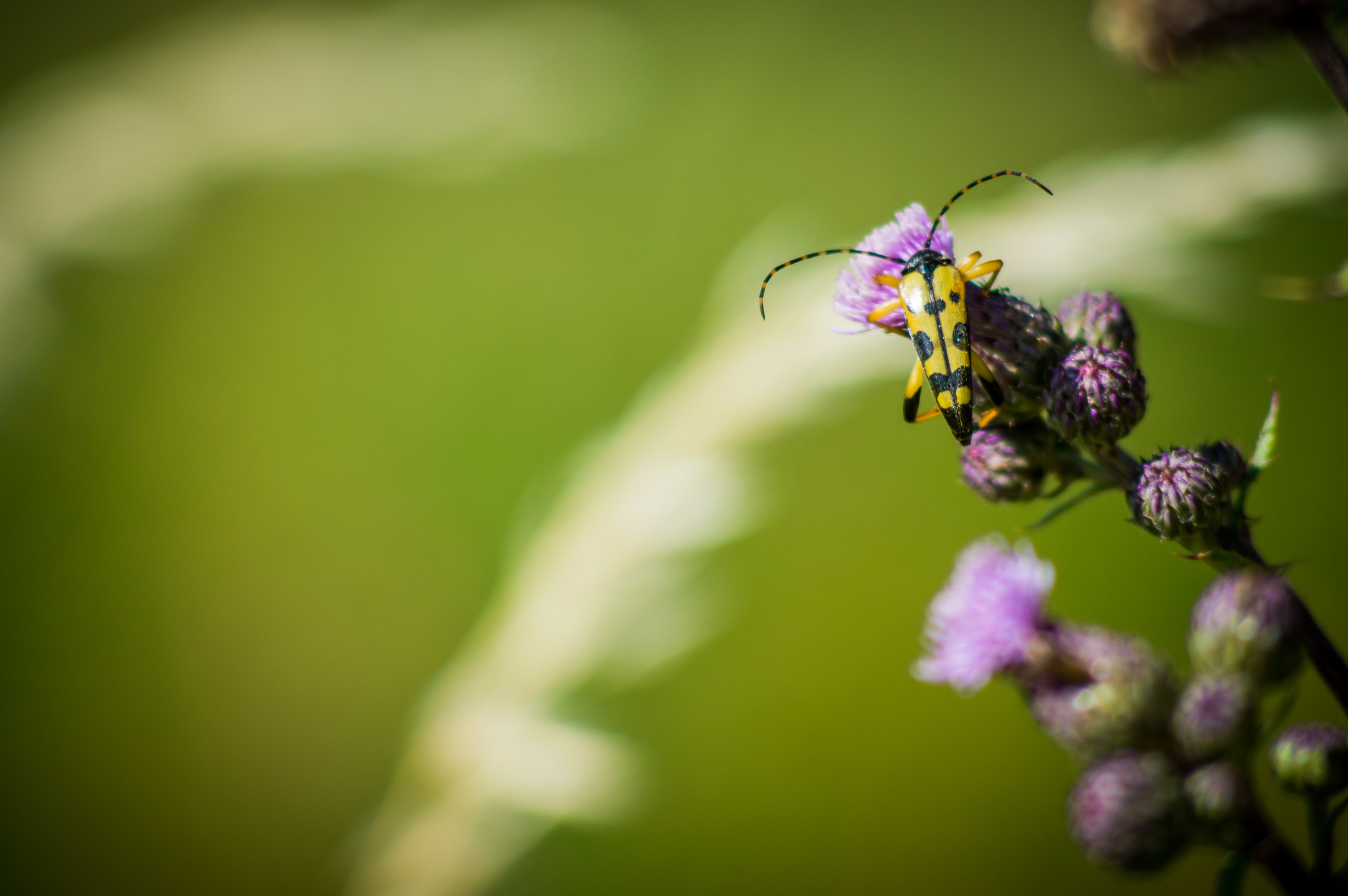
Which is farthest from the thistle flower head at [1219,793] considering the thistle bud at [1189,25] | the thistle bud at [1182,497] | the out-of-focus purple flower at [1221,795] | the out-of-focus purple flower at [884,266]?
the thistle bud at [1189,25]

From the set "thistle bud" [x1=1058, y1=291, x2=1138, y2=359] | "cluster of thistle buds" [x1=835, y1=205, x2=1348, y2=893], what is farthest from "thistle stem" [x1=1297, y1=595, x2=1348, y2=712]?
"thistle bud" [x1=1058, y1=291, x2=1138, y2=359]

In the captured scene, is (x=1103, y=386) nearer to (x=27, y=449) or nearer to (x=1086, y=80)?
(x=1086, y=80)

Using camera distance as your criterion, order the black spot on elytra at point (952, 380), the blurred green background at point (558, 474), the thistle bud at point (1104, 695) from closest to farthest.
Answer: the black spot on elytra at point (952, 380) → the thistle bud at point (1104, 695) → the blurred green background at point (558, 474)

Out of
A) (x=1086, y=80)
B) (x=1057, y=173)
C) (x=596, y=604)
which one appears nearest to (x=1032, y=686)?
(x=596, y=604)

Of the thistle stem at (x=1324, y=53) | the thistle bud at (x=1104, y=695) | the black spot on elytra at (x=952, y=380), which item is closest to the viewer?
the thistle stem at (x=1324, y=53)

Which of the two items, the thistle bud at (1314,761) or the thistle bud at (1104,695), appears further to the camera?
the thistle bud at (1104,695)

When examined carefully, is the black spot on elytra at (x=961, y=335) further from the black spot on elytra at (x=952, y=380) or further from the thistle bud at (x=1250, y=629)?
the thistle bud at (x=1250, y=629)

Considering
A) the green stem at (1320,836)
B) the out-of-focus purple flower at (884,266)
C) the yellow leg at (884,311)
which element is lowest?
the green stem at (1320,836)
